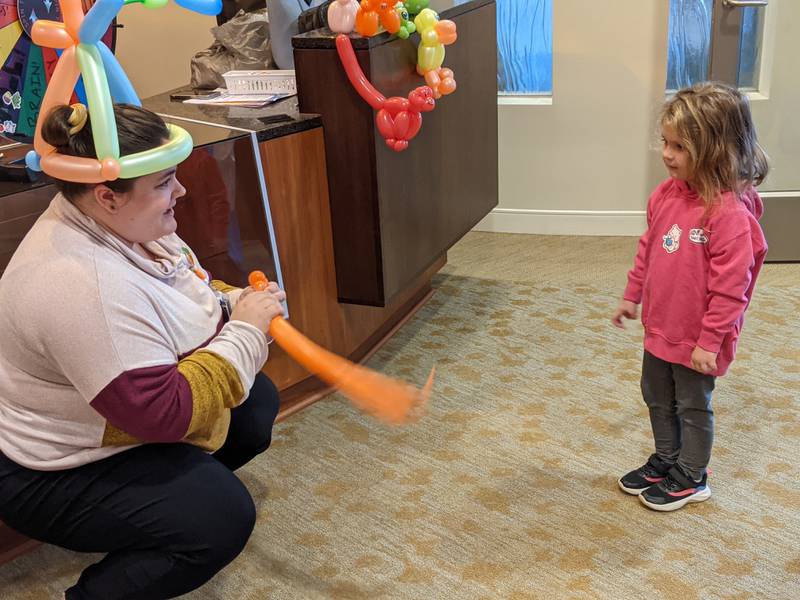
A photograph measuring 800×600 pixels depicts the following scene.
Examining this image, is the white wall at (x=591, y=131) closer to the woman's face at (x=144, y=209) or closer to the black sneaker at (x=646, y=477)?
the black sneaker at (x=646, y=477)

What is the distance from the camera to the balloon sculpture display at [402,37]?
6.66ft

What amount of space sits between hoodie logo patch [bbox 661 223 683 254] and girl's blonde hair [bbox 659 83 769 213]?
0.08 metres

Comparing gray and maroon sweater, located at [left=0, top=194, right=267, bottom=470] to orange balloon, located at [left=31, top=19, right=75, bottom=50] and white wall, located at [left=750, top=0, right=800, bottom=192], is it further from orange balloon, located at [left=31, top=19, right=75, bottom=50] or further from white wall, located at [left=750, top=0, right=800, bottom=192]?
white wall, located at [left=750, top=0, right=800, bottom=192]

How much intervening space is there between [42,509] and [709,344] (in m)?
1.23

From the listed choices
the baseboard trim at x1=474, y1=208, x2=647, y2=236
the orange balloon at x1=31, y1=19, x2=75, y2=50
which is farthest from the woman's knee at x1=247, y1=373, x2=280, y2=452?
the baseboard trim at x1=474, y1=208, x2=647, y2=236

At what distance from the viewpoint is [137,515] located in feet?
4.58

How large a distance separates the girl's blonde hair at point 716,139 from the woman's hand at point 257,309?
834 millimetres

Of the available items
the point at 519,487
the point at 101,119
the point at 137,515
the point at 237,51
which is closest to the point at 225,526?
the point at 137,515

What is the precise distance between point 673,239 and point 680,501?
602 millimetres

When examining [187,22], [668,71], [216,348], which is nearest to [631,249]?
[668,71]

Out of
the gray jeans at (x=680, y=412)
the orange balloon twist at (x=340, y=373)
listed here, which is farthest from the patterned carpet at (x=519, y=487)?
the orange balloon twist at (x=340, y=373)

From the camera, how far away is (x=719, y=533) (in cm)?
183

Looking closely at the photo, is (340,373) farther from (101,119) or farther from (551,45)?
(551,45)

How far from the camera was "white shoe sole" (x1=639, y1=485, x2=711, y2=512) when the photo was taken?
190cm
